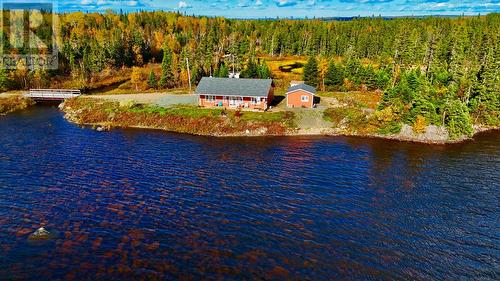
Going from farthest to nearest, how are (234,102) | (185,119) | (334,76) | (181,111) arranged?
(334,76) < (234,102) < (181,111) < (185,119)

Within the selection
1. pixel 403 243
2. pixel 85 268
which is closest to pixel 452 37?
pixel 403 243

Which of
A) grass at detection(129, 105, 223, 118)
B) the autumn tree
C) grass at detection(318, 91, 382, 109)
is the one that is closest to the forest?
the autumn tree

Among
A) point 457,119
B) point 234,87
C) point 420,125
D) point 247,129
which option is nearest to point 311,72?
point 234,87

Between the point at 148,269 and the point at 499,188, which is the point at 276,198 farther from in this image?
the point at 499,188

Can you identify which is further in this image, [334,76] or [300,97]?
[334,76]

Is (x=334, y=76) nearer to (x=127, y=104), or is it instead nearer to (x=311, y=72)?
(x=311, y=72)

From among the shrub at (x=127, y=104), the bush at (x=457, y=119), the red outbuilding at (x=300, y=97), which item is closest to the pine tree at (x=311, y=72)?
the red outbuilding at (x=300, y=97)

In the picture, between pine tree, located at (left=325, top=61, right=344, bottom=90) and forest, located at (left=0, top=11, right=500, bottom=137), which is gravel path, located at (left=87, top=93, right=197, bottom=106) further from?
pine tree, located at (left=325, top=61, right=344, bottom=90)
